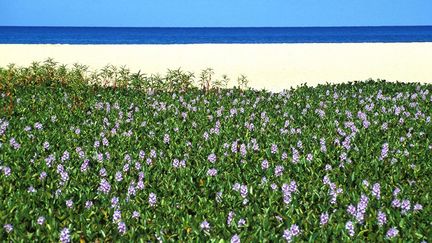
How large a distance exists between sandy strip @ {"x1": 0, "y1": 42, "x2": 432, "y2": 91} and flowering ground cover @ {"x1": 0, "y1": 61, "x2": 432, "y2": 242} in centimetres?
845

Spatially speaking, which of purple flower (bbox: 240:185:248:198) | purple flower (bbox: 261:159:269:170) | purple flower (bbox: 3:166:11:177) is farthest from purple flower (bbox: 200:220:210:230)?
purple flower (bbox: 3:166:11:177)

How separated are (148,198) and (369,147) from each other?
3098 mm

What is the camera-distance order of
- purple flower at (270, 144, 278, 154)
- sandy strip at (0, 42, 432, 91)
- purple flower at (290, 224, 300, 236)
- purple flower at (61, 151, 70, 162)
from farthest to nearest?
sandy strip at (0, 42, 432, 91), purple flower at (270, 144, 278, 154), purple flower at (61, 151, 70, 162), purple flower at (290, 224, 300, 236)

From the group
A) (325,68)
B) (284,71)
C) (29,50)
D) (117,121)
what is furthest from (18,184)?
(29,50)

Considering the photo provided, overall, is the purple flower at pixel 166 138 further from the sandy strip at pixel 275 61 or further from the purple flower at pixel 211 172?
the sandy strip at pixel 275 61

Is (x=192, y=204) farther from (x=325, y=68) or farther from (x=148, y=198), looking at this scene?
(x=325, y=68)

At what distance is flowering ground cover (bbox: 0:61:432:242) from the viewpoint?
15.0ft

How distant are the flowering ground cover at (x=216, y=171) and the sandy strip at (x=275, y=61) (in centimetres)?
845

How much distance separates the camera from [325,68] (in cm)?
2439

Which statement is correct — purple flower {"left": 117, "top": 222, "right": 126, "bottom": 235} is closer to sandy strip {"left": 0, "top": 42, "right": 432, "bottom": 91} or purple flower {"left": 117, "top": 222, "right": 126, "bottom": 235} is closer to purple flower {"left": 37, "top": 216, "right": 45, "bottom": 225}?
purple flower {"left": 37, "top": 216, "right": 45, "bottom": 225}

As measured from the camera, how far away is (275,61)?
27.3 m

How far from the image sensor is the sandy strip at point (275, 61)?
70.5 ft

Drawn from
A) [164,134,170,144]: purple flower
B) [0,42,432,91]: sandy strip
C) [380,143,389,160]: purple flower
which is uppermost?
[0,42,432,91]: sandy strip

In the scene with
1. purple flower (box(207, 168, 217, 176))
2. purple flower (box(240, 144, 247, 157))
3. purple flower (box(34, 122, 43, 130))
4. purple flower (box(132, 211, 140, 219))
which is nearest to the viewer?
purple flower (box(132, 211, 140, 219))
